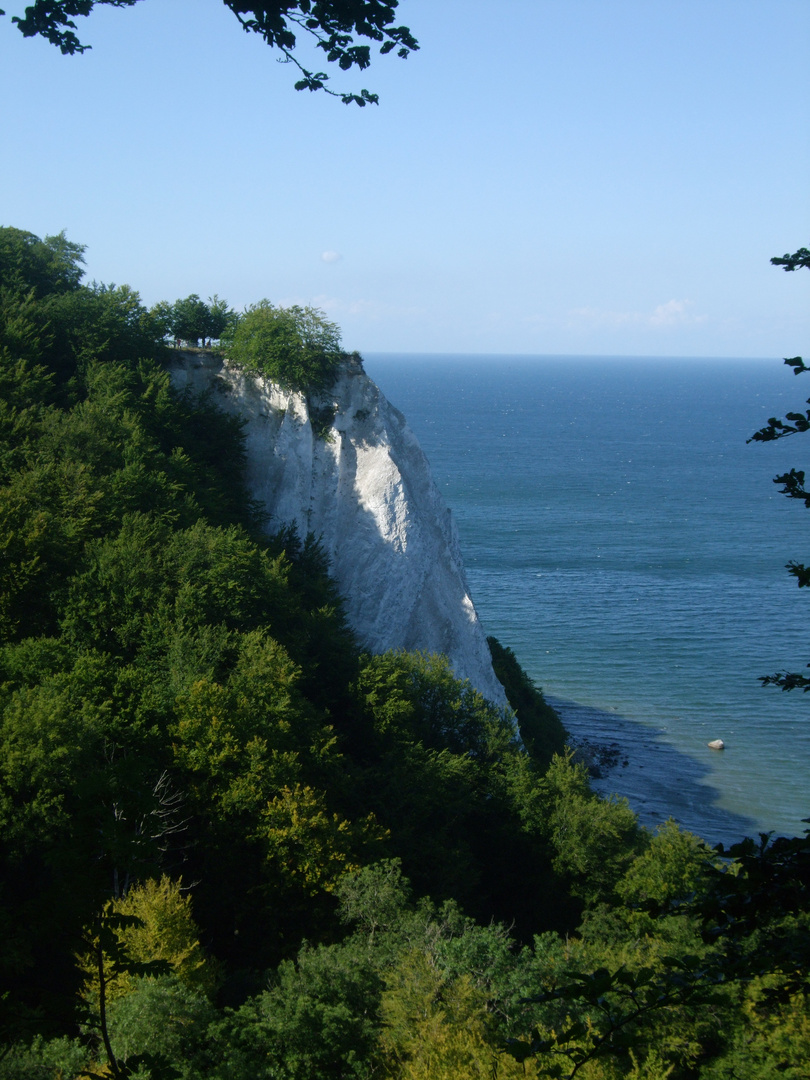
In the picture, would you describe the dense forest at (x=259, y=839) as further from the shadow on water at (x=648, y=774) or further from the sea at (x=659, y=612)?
the sea at (x=659, y=612)

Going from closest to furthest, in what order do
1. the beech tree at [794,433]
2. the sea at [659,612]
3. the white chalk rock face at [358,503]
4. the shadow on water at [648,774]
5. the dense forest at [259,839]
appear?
the dense forest at [259,839] < the beech tree at [794,433] < the white chalk rock face at [358,503] < the shadow on water at [648,774] < the sea at [659,612]

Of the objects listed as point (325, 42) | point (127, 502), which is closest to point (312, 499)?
point (127, 502)

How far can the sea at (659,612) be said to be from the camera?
43375mm

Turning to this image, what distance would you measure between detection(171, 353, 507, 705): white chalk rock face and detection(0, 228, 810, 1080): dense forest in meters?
1.67

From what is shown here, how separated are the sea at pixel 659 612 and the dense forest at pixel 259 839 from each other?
51.0 ft

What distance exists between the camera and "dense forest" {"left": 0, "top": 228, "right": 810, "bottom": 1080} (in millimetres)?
5484

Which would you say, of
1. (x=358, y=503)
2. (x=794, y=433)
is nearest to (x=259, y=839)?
(x=794, y=433)

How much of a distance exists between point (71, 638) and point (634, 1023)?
17.2 m

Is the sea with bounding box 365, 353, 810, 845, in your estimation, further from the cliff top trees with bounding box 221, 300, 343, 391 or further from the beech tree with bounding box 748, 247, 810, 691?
the beech tree with bounding box 748, 247, 810, 691

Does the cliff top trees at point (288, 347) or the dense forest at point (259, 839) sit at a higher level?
the cliff top trees at point (288, 347)

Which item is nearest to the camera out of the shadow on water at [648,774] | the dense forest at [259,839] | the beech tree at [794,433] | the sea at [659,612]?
the dense forest at [259,839]

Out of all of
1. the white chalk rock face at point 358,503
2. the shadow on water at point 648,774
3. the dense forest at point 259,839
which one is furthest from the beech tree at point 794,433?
the shadow on water at point 648,774

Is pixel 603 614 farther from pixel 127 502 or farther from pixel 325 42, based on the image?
pixel 325 42

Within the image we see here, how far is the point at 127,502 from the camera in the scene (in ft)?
93.5
